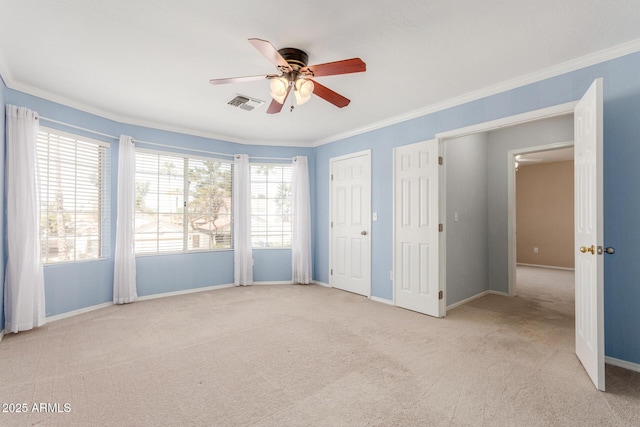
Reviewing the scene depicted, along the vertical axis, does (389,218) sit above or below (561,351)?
above

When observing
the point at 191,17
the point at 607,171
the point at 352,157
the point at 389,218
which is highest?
the point at 191,17

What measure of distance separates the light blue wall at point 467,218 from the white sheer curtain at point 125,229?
4400mm

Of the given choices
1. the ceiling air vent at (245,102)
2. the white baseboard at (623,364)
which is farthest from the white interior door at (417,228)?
the ceiling air vent at (245,102)

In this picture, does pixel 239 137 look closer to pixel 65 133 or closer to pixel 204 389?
pixel 65 133

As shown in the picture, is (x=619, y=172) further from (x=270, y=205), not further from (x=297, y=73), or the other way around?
(x=270, y=205)

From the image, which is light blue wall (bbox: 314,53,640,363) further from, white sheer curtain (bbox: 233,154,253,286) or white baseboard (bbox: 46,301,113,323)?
white baseboard (bbox: 46,301,113,323)

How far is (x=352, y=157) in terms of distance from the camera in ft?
16.6

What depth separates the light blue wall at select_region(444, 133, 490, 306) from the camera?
4293 mm

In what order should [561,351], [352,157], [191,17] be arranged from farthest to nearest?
[352,157], [561,351], [191,17]

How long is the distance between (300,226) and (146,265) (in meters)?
2.53

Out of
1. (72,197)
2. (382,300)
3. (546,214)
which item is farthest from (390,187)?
(546,214)

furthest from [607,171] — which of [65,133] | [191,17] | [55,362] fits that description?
[65,133]

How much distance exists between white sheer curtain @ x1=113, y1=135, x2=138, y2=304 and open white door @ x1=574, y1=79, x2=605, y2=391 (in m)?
5.14

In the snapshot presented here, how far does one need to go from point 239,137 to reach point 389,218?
3.01 m
